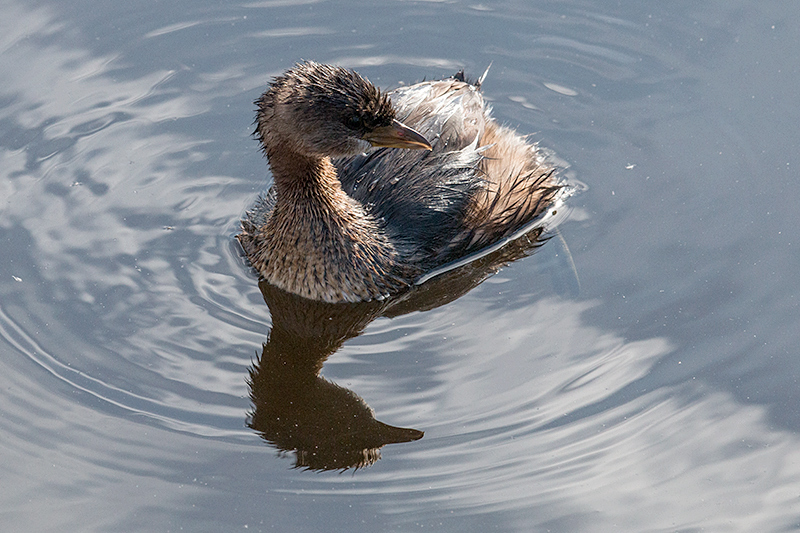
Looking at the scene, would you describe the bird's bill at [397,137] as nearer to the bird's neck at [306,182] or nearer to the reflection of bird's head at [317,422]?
the bird's neck at [306,182]

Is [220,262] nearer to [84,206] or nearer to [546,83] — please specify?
[84,206]

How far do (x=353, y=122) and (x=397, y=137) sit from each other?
26 centimetres

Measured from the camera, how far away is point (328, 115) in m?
5.73

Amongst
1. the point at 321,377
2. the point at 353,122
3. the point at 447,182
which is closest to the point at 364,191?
the point at 447,182

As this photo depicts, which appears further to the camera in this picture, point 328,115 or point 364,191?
point 364,191

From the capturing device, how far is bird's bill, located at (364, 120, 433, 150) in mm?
5863

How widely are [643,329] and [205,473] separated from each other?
99.4 inches

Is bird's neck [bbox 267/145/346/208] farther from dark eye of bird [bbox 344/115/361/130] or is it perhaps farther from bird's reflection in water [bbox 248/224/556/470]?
bird's reflection in water [bbox 248/224/556/470]

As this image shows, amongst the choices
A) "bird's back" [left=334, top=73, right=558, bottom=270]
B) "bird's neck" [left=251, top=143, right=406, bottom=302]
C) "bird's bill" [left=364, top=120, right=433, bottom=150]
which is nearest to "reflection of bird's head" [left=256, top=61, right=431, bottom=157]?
"bird's bill" [left=364, top=120, right=433, bottom=150]

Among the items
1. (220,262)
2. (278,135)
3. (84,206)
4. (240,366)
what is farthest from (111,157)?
(240,366)

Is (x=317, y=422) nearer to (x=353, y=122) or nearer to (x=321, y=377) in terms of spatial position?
(x=321, y=377)

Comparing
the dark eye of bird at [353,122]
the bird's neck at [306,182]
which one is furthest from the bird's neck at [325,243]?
the dark eye of bird at [353,122]

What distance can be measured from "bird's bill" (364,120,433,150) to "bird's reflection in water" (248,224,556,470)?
0.92 metres

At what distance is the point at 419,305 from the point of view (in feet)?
20.2
